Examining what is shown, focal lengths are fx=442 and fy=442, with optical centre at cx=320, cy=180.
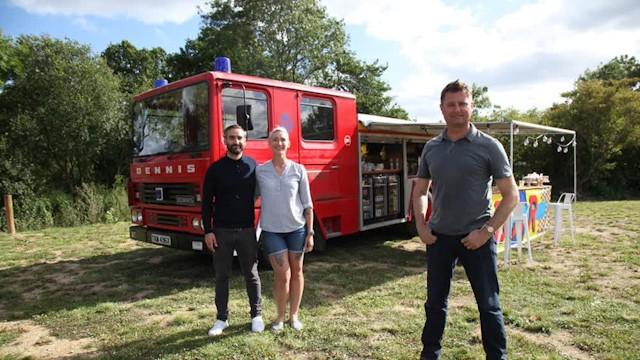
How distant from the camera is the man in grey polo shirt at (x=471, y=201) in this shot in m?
2.60

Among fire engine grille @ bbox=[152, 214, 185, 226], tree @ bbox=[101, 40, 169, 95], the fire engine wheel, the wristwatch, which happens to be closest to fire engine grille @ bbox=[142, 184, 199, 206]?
fire engine grille @ bbox=[152, 214, 185, 226]

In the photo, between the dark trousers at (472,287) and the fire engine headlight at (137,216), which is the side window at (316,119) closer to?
the fire engine headlight at (137,216)

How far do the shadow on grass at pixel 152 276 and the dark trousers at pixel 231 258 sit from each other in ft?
3.18

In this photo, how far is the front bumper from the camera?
210 inches

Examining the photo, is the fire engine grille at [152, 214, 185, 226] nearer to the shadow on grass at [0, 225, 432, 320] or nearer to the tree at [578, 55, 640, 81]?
the shadow on grass at [0, 225, 432, 320]

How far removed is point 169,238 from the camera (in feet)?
18.5

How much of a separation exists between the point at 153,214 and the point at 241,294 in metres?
1.98

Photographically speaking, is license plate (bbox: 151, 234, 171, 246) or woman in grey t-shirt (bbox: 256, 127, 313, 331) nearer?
woman in grey t-shirt (bbox: 256, 127, 313, 331)

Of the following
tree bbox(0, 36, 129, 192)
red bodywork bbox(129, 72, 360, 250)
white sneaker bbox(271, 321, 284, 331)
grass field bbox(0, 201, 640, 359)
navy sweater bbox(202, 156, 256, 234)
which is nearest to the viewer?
grass field bbox(0, 201, 640, 359)

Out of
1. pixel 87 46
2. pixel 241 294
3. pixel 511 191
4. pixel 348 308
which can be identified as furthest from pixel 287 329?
pixel 87 46

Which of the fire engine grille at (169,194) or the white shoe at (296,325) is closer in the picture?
A: the white shoe at (296,325)

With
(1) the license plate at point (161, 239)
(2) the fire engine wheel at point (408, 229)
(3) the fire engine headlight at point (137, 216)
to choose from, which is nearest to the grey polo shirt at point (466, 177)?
(1) the license plate at point (161, 239)

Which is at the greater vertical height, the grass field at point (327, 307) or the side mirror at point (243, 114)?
the side mirror at point (243, 114)

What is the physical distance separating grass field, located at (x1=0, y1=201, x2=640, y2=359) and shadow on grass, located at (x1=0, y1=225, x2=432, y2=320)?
0.7 inches
